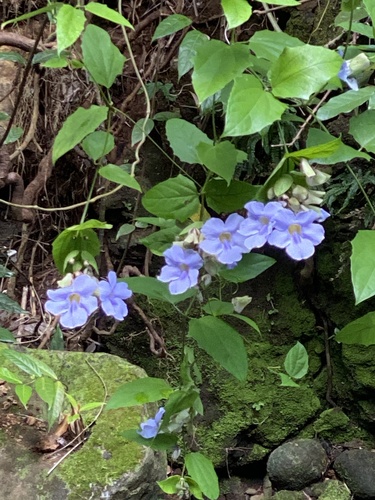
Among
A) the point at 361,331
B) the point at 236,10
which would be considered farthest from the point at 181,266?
the point at 361,331

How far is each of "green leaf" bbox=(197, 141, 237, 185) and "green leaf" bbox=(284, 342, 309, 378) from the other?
1.90 ft

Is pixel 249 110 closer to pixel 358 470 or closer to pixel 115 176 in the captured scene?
pixel 115 176

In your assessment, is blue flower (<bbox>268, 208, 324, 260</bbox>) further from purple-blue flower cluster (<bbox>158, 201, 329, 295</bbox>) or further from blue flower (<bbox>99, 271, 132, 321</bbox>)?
blue flower (<bbox>99, 271, 132, 321</bbox>)

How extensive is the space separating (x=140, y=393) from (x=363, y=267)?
0.35 m

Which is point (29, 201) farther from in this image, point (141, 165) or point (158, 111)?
point (158, 111)

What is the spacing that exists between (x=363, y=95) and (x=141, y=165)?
1092mm

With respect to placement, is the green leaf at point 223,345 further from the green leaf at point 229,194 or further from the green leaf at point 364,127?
the green leaf at point 364,127

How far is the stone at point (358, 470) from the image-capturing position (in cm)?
146

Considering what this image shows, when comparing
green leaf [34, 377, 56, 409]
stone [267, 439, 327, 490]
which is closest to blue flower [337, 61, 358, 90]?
green leaf [34, 377, 56, 409]

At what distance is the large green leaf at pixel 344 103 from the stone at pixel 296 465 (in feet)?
3.39

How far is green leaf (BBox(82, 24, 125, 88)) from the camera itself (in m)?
0.78

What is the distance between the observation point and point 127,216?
1806 mm

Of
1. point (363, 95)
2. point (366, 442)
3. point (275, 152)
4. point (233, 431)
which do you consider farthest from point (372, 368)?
point (363, 95)

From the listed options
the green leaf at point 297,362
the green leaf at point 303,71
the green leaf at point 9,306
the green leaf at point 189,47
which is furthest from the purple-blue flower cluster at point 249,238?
the green leaf at point 9,306
